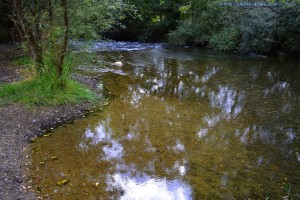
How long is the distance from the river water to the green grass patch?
75 centimetres

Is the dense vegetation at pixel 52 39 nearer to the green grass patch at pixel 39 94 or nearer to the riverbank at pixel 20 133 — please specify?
the green grass patch at pixel 39 94

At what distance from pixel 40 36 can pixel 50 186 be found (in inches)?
148

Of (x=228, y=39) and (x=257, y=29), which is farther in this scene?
(x=228, y=39)

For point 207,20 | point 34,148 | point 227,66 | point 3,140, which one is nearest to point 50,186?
point 34,148

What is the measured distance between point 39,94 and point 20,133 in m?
1.38

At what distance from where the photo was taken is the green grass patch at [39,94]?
5.96 meters

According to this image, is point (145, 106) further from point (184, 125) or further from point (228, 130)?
point (228, 130)

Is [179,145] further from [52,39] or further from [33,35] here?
[33,35]

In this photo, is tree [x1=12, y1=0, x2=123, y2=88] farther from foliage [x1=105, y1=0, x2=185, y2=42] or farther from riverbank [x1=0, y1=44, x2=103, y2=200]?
foliage [x1=105, y1=0, x2=185, y2=42]

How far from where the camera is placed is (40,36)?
6316 mm

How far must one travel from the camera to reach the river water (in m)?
3.73

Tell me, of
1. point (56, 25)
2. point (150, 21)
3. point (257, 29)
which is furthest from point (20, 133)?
point (150, 21)

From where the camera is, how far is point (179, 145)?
4852 millimetres

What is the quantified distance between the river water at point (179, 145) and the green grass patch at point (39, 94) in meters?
0.75
